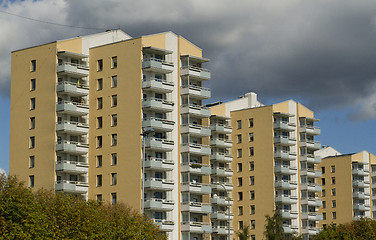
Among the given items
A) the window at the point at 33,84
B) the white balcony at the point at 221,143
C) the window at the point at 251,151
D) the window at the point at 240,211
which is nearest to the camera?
the window at the point at 33,84

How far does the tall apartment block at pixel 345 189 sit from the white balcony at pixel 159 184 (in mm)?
72806

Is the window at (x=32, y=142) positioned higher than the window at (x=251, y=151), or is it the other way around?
the window at (x=251, y=151)

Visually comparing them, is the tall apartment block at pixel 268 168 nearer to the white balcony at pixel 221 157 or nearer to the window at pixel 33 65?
the white balcony at pixel 221 157

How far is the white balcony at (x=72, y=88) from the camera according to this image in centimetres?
10250

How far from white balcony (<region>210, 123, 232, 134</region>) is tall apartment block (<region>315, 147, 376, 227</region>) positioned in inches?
1815

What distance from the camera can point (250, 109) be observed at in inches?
5433

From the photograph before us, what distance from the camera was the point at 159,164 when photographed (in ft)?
333

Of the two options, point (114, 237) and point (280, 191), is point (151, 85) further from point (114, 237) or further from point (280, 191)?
point (280, 191)

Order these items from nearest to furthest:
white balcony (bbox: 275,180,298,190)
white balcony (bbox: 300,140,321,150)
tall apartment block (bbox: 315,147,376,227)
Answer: white balcony (bbox: 275,180,298,190) → white balcony (bbox: 300,140,321,150) → tall apartment block (bbox: 315,147,376,227)

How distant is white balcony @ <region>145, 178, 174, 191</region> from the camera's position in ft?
327

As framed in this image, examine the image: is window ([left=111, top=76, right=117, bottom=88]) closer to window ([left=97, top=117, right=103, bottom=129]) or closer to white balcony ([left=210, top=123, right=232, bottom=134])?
window ([left=97, top=117, right=103, bottom=129])

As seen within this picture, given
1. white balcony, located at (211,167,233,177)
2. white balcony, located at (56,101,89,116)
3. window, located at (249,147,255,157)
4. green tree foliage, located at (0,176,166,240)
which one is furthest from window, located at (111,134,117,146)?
window, located at (249,147,255,157)

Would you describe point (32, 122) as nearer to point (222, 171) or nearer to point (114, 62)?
point (114, 62)

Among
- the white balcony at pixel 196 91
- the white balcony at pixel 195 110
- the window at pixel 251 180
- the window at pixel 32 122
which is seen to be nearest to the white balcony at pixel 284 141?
the window at pixel 251 180
